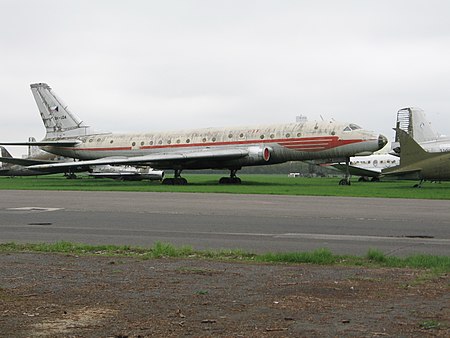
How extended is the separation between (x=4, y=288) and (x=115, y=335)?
2538mm

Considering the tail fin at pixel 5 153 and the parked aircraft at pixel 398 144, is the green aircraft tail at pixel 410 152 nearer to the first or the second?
the parked aircraft at pixel 398 144

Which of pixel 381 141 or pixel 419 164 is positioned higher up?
pixel 381 141

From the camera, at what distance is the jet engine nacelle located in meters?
40.3

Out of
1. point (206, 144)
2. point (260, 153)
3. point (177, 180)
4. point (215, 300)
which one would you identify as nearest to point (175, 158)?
point (177, 180)

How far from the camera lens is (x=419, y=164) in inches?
1411

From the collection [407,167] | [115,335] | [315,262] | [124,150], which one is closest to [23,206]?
[315,262]

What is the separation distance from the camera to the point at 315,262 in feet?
30.4

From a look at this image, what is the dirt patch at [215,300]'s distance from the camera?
5.30m

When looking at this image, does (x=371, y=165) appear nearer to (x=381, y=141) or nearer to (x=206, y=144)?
(x=381, y=141)

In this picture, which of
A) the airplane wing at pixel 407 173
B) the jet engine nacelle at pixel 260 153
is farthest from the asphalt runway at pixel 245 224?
the jet engine nacelle at pixel 260 153

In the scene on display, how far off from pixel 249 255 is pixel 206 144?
33.8m

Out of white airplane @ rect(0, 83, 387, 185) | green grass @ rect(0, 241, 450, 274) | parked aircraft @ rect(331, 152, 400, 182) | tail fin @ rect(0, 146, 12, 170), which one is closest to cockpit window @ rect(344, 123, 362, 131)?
white airplane @ rect(0, 83, 387, 185)

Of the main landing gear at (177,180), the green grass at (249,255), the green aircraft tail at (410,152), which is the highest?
the green aircraft tail at (410,152)

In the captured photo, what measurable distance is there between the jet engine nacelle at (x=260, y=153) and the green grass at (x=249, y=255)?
29.6 meters
